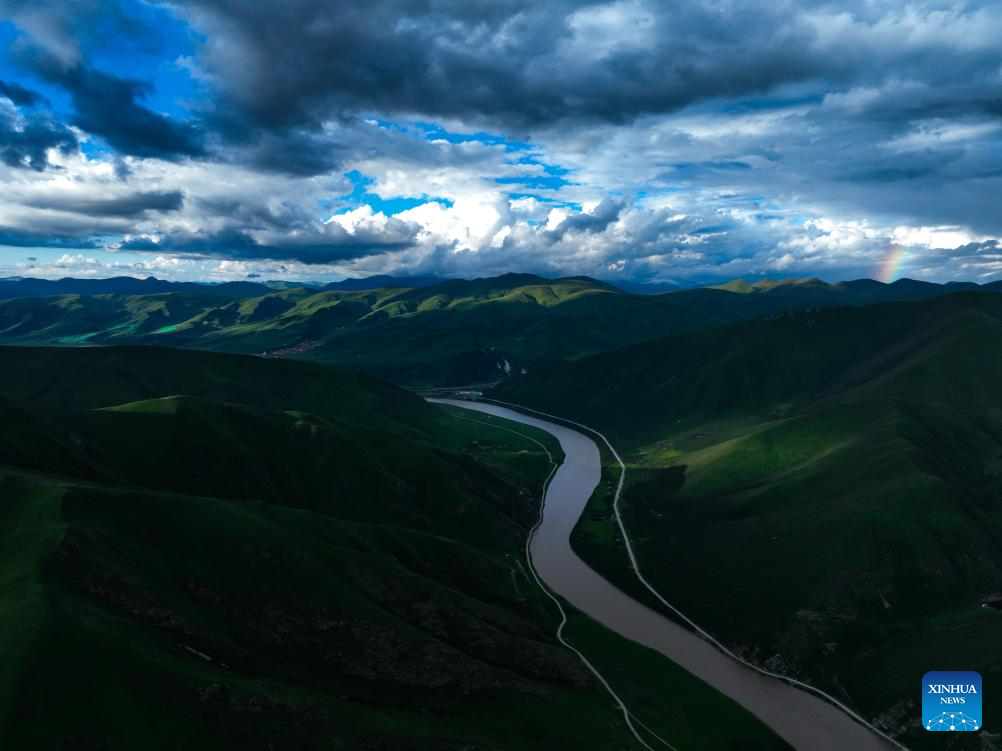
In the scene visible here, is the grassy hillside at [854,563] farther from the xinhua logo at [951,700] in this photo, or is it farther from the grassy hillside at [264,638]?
the grassy hillside at [264,638]

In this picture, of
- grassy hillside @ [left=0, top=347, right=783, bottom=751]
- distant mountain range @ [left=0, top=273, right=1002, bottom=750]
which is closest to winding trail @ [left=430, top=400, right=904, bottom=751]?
distant mountain range @ [left=0, top=273, right=1002, bottom=750]

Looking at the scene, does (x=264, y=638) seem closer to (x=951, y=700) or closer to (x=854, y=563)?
(x=951, y=700)

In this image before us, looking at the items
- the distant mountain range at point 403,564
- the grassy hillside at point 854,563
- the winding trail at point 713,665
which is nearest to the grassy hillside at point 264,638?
the distant mountain range at point 403,564

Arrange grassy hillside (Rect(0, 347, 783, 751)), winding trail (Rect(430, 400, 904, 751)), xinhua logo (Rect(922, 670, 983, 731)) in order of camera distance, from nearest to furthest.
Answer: grassy hillside (Rect(0, 347, 783, 751)) → xinhua logo (Rect(922, 670, 983, 731)) → winding trail (Rect(430, 400, 904, 751))

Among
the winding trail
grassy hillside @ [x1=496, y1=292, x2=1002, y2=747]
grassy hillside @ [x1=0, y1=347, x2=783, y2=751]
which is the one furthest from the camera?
grassy hillside @ [x1=496, y1=292, x2=1002, y2=747]

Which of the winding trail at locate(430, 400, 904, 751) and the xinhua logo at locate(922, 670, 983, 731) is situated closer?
the xinhua logo at locate(922, 670, 983, 731)

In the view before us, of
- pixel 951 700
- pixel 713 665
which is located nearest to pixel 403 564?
pixel 713 665

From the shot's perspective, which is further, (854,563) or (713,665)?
(854,563)

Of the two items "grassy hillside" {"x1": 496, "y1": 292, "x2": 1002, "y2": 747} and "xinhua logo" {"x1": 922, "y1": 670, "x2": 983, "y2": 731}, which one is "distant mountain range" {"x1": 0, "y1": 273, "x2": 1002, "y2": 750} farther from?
"xinhua logo" {"x1": 922, "y1": 670, "x2": 983, "y2": 731}
